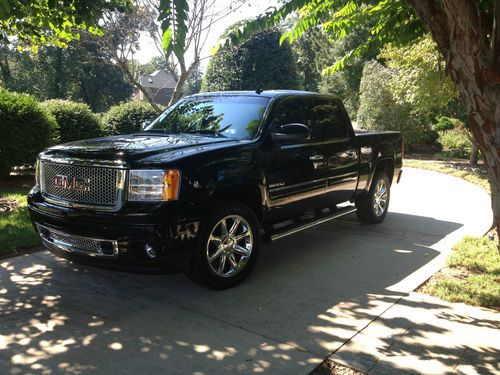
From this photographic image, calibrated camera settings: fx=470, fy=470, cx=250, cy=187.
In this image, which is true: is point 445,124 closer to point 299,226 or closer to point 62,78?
point 299,226

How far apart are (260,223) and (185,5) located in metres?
3.72

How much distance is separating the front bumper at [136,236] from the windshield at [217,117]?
4.50 ft

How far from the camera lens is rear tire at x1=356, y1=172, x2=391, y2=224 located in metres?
7.20

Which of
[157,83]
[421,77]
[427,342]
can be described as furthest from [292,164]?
[157,83]

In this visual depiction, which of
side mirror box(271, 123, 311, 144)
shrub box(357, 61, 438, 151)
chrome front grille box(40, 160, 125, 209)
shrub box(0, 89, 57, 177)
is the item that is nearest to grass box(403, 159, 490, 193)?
shrub box(357, 61, 438, 151)

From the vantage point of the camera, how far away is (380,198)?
754 cm

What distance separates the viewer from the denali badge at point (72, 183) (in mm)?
4211

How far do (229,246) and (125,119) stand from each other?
1033 cm

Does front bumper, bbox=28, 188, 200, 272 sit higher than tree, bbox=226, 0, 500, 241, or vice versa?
tree, bbox=226, 0, 500, 241

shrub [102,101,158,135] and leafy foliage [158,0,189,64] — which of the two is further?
shrub [102,101,158,135]

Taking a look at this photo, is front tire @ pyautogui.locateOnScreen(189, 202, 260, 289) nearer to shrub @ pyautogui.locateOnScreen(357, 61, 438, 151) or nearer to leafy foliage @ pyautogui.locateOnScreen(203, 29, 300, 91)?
shrub @ pyautogui.locateOnScreen(357, 61, 438, 151)

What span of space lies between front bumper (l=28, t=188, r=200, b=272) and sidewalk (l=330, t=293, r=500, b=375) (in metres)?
1.55

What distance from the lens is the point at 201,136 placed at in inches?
199

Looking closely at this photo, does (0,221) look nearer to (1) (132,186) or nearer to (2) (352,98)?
(1) (132,186)
